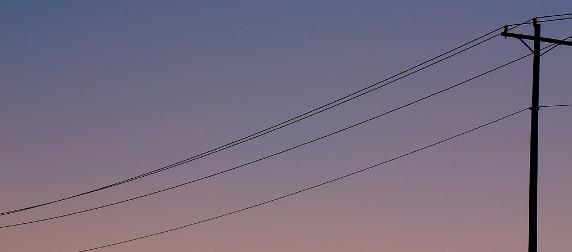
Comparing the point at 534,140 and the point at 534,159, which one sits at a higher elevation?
the point at 534,140

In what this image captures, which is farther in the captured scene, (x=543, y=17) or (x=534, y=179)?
(x=543, y=17)

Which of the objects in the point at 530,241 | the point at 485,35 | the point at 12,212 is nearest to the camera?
the point at 530,241

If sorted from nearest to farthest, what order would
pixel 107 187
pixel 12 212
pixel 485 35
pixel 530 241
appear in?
pixel 530 241
pixel 485 35
pixel 107 187
pixel 12 212

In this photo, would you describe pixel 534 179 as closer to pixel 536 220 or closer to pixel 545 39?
pixel 536 220

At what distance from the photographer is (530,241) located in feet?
84.7

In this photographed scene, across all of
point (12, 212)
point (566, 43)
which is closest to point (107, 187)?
point (12, 212)

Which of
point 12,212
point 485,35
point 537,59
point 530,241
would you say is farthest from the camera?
point 12,212

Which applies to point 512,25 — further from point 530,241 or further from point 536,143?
point 530,241

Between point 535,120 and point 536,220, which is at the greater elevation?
point 535,120

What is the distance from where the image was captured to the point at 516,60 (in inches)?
1217

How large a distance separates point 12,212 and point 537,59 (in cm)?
2608

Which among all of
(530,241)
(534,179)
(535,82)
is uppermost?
(535,82)

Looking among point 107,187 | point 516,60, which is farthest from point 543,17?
point 107,187

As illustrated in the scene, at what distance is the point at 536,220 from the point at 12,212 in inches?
1028
